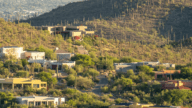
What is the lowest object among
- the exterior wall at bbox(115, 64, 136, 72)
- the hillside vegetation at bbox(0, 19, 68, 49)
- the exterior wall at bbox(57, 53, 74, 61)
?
the exterior wall at bbox(115, 64, 136, 72)

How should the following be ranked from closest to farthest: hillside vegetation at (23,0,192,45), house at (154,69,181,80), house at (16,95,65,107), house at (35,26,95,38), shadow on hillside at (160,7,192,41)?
1. house at (16,95,65,107)
2. house at (154,69,181,80)
3. house at (35,26,95,38)
4. hillside vegetation at (23,0,192,45)
5. shadow on hillside at (160,7,192,41)

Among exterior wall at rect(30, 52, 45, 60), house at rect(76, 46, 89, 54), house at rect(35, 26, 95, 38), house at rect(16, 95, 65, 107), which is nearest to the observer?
house at rect(16, 95, 65, 107)

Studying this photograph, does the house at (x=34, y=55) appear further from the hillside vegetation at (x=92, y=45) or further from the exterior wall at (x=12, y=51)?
the hillside vegetation at (x=92, y=45)

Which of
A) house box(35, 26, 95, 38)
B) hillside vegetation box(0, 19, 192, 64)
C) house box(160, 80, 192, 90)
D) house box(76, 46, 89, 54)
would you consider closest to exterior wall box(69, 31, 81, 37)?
house box(35, 26, 95, 38)

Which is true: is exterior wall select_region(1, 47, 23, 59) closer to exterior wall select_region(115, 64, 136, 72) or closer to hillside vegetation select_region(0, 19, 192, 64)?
hillside vegetation select_region(0, 19, 192, 64)

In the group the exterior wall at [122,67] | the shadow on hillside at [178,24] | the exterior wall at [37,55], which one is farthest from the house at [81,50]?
the shadow on hillside at [178,24]

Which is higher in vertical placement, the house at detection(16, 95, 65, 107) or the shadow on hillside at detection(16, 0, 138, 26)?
the shadow on hillside at detection(16, 0, 138, 26)

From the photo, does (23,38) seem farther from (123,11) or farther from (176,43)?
(123,11)
